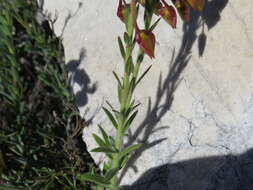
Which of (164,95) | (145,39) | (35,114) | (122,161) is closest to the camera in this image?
(145,39)

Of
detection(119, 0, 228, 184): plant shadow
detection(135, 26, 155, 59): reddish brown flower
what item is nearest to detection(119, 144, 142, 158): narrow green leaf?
detection(119, 0, 228, 184): plant shadow

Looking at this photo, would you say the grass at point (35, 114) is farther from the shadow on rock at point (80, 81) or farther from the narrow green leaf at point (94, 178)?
the narrow green leaf at point (94, 178)

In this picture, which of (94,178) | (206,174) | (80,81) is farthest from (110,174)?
(80,81)

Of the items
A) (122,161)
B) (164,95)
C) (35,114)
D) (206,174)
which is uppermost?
(35,114)

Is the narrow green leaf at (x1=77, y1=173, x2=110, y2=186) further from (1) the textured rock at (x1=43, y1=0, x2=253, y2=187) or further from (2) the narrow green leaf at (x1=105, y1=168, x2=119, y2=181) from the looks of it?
(1) the textured rock at (x1=43, y1=0, x2=253, y2=187)

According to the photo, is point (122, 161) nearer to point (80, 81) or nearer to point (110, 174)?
point (110, 174)

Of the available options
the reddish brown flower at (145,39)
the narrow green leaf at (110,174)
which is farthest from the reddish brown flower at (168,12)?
the narrow green leaf at (110,174)

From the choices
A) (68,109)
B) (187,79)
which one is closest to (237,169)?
(187,79)

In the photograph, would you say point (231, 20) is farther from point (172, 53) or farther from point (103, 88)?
point (103, 88)
